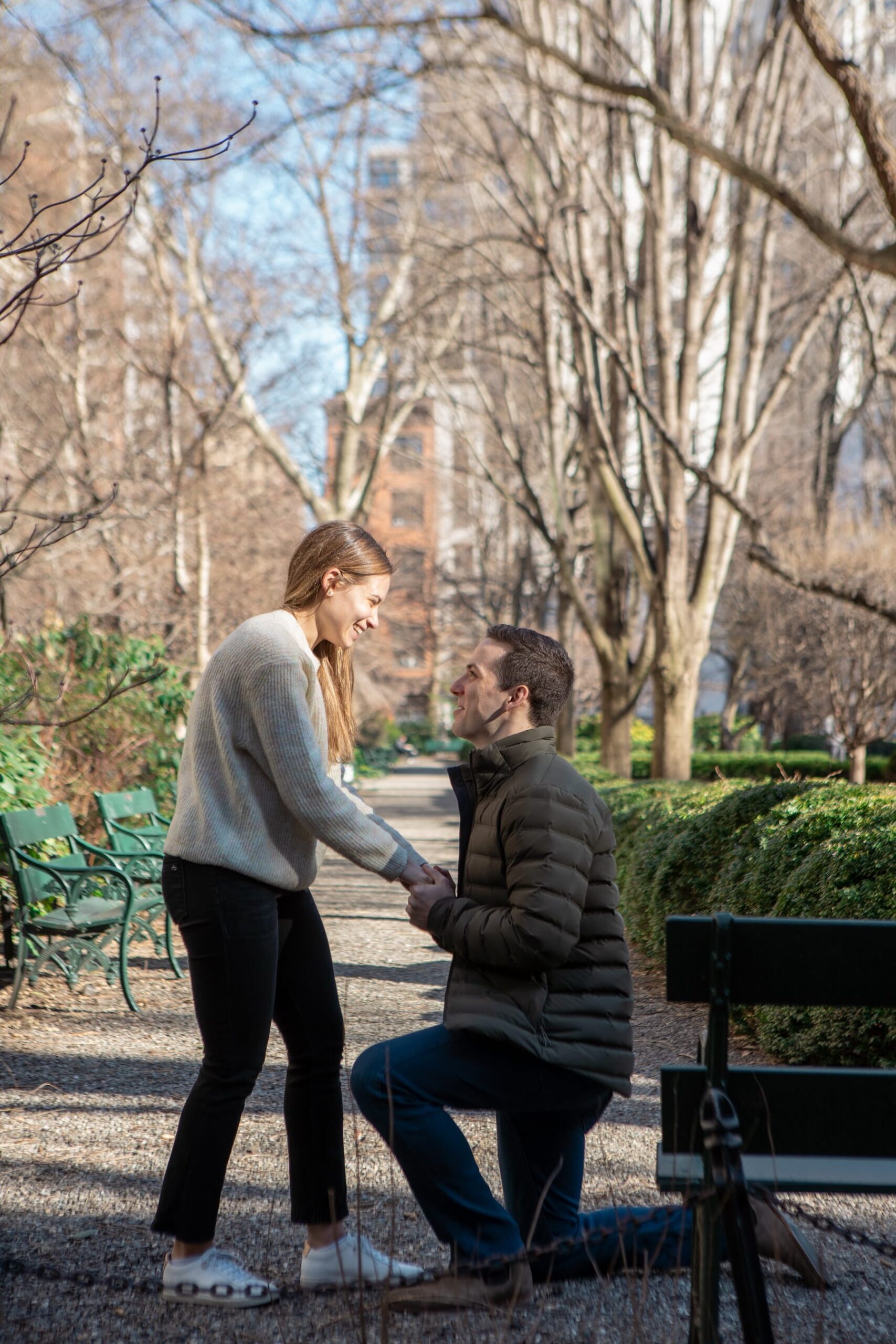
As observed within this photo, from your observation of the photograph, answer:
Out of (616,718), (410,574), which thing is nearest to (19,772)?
(616,718)

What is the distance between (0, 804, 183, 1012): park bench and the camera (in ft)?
21.0

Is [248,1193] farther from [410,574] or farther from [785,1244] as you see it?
[410,574]

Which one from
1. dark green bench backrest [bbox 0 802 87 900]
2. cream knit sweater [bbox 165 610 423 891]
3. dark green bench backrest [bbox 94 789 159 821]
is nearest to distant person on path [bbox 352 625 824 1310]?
cream knit sweater [bbox 165 610 423 891]

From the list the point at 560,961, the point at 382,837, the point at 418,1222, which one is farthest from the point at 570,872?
the point at 418,1222

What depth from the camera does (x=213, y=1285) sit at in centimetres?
295

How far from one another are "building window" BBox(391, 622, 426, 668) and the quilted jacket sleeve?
124 feet

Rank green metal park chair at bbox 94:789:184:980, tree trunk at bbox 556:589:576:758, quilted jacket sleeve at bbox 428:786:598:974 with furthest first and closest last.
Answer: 1. tree trunk at bbox 556:589:576:758
2. green metal park chair at bbox 94:789:184:980
3. quilted jacket sleeve at bbox 428:786:598:974

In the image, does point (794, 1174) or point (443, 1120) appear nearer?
point (794, 1174)

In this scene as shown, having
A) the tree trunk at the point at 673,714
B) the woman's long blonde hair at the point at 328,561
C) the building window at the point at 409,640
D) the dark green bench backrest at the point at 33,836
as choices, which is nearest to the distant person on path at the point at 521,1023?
the woman's long blonde hair at the point at 328,561

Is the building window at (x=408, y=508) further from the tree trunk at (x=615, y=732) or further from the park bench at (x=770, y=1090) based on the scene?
the park bench at (x=770, y=1090)

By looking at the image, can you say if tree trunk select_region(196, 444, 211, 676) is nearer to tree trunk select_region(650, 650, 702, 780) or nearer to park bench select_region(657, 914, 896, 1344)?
tree trunk select_region(650, 650, 702, 780)

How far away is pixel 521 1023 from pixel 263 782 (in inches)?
32.0

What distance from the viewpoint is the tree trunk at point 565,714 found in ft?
65.2

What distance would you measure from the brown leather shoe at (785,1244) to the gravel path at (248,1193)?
11cm
